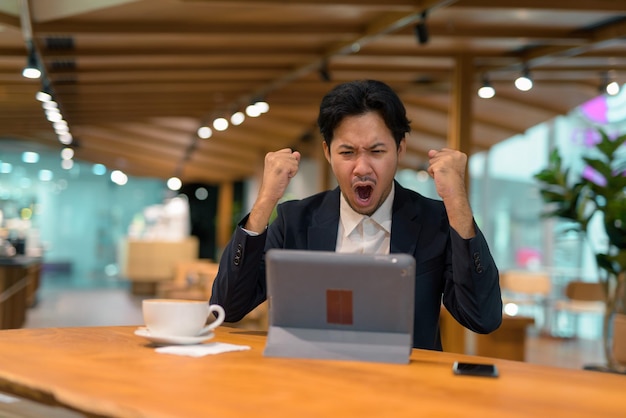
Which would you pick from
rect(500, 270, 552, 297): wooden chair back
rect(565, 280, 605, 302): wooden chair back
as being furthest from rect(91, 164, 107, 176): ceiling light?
rect(565, 280, 605, 302): wooden chair back

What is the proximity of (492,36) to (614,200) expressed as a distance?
2279 mm

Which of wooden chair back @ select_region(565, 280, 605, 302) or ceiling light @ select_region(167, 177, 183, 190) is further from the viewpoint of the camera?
ceiling light @ select_region(167, 177, 183, 190)

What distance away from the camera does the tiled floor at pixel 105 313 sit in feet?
34.2

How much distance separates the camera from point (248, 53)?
9.53 meters

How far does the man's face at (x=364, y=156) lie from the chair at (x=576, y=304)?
6.05m

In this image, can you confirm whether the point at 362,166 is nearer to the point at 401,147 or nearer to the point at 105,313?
the point at 401,147

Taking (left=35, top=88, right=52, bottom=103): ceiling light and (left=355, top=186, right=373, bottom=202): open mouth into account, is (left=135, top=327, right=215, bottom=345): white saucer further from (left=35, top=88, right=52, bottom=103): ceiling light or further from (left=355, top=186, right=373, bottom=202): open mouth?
(left=35, top=88, right=52, bottom=103): ceiling light

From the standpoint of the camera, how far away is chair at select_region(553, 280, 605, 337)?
26.6 ft

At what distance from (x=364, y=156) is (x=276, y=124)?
14.6 m

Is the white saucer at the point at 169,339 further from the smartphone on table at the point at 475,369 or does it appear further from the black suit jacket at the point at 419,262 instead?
the smartphone on table at the point at 475,369

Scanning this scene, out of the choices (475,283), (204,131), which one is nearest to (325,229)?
(475,283)

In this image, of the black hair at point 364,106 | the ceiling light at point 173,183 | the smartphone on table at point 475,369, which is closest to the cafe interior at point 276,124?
the smartphone on table at point 475,369

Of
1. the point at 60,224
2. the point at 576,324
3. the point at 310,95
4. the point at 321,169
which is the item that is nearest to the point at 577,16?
the point at 310,95

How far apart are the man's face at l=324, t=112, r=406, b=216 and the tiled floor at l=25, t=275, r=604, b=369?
7.16 m
